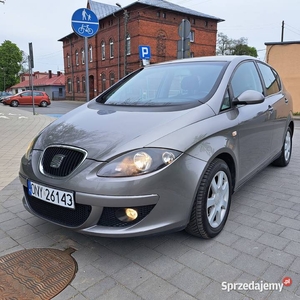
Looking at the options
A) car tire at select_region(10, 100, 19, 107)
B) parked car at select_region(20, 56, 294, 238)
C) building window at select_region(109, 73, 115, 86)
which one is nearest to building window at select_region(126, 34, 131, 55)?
building window at select_region(109, 73, 115, 86)

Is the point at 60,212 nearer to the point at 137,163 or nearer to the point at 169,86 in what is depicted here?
the point at 137,163

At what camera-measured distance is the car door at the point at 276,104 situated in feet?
13.4

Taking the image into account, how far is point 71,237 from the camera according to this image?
2.84m

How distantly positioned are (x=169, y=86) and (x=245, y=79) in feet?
2.93

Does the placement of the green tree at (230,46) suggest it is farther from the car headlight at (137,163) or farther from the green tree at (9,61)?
the car headlight at (137,163)

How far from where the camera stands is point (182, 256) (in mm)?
2482

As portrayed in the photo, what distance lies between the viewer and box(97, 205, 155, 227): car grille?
2.23 m

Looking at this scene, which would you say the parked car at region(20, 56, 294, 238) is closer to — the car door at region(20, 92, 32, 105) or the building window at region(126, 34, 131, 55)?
the car door at region(20, 92, 32, 105)

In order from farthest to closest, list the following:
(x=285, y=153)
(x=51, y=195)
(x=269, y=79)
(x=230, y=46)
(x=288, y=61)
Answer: (x=230, y=46) → (x=288, y=61) → (x=285, y=153) → (x=269, y=79) → (x=51, y=195)

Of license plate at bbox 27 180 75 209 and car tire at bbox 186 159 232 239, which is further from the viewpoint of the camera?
car tire at bbox 186 159 232 239

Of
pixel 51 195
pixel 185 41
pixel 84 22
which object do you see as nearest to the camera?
pixel 51 195

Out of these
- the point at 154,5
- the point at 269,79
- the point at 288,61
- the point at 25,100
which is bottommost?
the point at 25,100

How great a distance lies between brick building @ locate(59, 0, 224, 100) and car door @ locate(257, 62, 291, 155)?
26.2 metres

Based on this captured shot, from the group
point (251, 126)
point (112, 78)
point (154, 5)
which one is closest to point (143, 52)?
point (251, 126)
